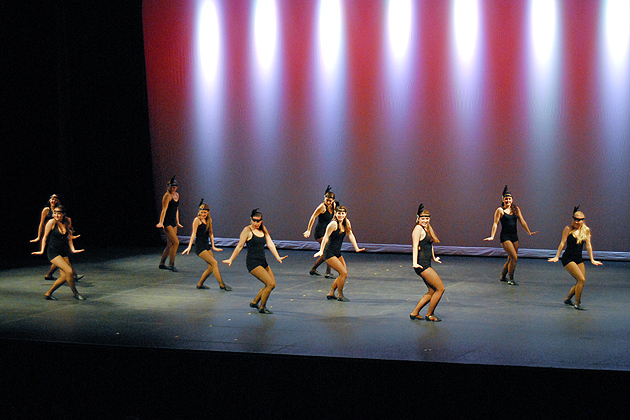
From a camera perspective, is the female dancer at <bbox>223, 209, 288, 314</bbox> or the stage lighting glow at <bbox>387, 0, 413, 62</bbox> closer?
the female dancer at <bbox>223, 209, 288, 314</bbox>

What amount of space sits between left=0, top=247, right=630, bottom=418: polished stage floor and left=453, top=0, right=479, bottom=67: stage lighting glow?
469 cm

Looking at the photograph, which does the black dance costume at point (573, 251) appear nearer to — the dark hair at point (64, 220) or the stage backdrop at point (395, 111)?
the stage backdrop at point (395, 111)

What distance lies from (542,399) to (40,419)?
419 centimetres

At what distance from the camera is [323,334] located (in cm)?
696

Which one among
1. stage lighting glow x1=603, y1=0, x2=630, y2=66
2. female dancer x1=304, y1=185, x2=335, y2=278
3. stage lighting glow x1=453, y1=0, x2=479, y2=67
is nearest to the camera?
female dancer x1=304, y1=185, x2=335, y2=278

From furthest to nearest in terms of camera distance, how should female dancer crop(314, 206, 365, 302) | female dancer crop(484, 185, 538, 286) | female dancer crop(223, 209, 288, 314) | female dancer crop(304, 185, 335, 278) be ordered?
female dancer crop(304, 185, 335, 278) → female dancer crop(484, 185, 538, 286) → female dancer crop(314, 206, 365, 302) → female dancer crop(223, 209, 288, 314)

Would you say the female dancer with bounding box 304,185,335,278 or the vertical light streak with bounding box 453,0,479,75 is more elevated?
the vertical light streak with bounding box 453,0,479,75

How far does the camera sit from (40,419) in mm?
5672

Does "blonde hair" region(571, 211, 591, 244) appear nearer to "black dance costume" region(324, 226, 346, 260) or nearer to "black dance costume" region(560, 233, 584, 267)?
"black dance costume" region(560, 233, 584, 267)

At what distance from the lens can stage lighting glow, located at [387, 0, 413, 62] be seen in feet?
43.4

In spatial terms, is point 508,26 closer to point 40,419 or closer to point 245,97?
point 245,97

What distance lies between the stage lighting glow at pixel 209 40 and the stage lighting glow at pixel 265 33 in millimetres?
920


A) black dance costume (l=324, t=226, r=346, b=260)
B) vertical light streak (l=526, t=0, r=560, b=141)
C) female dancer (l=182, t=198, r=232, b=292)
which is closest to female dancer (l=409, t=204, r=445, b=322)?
black dance costume (l=324, t=226, r=346, b=260)

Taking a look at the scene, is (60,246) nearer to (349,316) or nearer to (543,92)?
(349,316)
